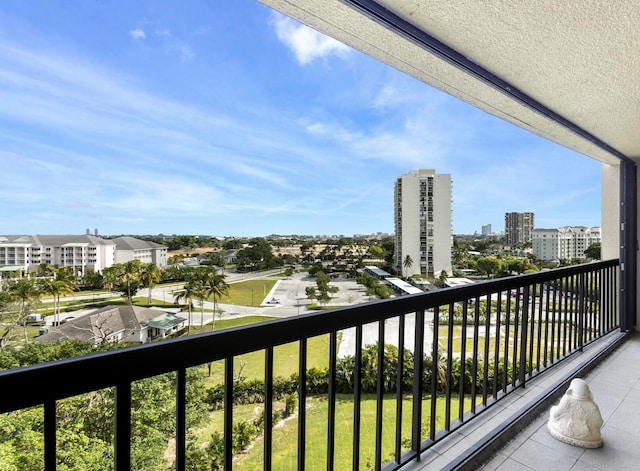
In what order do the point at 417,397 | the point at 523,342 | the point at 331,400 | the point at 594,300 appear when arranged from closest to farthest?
the point at 331,400 → the point at 417,397 → the point at 523,342 → the point at 594,300

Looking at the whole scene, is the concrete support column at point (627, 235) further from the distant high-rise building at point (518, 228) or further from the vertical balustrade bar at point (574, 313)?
the vertical balustrade bar at point (574, 313)

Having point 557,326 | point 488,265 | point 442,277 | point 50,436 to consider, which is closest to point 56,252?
point 50,436

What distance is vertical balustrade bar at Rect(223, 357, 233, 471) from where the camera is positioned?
0.87m

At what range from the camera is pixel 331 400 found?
3.81ft

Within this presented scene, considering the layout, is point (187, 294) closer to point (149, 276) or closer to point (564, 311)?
point (149, 276)

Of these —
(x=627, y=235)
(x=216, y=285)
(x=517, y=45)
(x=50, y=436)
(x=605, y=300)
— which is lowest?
(x=605, y=300)

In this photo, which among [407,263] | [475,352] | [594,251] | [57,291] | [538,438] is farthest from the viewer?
[594,251]

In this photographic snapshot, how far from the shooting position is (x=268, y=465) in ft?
3.29

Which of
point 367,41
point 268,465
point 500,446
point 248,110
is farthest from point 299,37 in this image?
point 500,446

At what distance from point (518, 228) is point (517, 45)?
7.80 feet

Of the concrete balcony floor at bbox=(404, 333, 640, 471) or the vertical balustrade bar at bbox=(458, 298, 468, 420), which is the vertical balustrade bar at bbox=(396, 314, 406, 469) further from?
the vertical balustrade bar at bbox=(458, 298, 468, 420)

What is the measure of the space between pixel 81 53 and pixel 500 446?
3593 millimetres

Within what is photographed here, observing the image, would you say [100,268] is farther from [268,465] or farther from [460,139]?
[460,139]

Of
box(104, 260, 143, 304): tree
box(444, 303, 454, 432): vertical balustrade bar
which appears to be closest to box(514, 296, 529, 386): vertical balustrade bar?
box(444, 303, 454, 432): vertical balustrade bar
